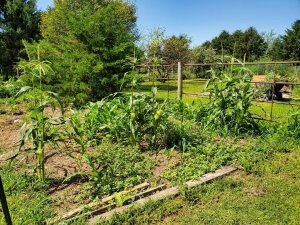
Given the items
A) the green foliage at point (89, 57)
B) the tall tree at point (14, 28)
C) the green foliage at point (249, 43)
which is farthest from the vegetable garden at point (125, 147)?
the green foliage at point (249, 43)

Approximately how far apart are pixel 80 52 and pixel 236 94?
4386 mm

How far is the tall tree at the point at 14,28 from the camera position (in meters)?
20.2

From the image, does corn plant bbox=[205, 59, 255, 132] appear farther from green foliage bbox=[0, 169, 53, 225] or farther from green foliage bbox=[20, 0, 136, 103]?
green foliage bbox=[20, 0, 136, 103]

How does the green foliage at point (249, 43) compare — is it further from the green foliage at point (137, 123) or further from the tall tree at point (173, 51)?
the green foliage at point (137, 123)

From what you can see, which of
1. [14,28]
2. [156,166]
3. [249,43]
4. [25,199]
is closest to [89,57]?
[156,166]

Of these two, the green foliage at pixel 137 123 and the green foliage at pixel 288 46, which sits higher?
the green foliage at pixel 288 46

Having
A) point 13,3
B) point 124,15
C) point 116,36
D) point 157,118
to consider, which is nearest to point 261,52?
point 124,15

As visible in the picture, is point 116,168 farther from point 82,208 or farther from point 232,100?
point 232,100

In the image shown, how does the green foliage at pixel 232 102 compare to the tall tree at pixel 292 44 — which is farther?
the tall tree at pixel 292 44

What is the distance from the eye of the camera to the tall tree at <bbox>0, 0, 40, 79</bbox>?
20.2 m

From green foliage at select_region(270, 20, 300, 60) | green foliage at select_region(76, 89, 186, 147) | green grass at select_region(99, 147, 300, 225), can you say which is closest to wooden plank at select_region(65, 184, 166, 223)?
green grass at select_region(99, 147, 300, 225)

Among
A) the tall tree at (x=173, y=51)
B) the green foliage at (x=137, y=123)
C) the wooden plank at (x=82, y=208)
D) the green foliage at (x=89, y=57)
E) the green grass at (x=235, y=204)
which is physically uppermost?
the tall tree at (x=173, y=51)

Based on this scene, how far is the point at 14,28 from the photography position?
2088 cm

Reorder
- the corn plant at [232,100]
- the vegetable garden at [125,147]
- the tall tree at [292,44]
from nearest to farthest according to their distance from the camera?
the vegetable garden at [125,147] < the corn plant at [232,100] < the tall tree at [292,44]
